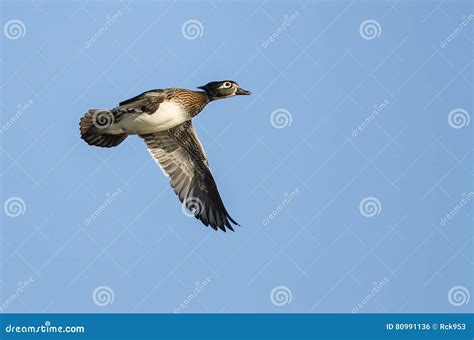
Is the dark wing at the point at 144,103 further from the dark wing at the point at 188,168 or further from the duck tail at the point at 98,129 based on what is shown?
the dark wing at the point at 188,168

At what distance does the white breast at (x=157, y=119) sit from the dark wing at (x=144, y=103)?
71 mm

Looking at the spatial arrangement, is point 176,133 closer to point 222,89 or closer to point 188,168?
point 188,168

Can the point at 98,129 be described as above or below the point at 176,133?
below

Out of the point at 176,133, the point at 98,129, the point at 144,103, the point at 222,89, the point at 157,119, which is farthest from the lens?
the point at 176,133

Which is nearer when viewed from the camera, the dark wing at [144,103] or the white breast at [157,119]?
the dark wing at [144,103]

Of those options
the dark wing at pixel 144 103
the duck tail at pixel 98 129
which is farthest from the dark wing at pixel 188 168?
the dark wing at pixel 144 103

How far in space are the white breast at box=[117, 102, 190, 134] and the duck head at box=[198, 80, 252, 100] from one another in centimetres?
65

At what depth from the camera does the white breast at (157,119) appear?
13.8 m

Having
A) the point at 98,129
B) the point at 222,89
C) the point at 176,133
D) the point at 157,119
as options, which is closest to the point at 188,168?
the point at 176,133

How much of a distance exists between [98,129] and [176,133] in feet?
5.46

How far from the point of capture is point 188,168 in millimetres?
15391

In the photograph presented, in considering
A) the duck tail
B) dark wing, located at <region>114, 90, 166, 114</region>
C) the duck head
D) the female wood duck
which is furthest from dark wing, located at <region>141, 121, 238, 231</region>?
dark wing, located at <region>114, 90, 166, 114</region>

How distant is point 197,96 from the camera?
1420 centimetres
